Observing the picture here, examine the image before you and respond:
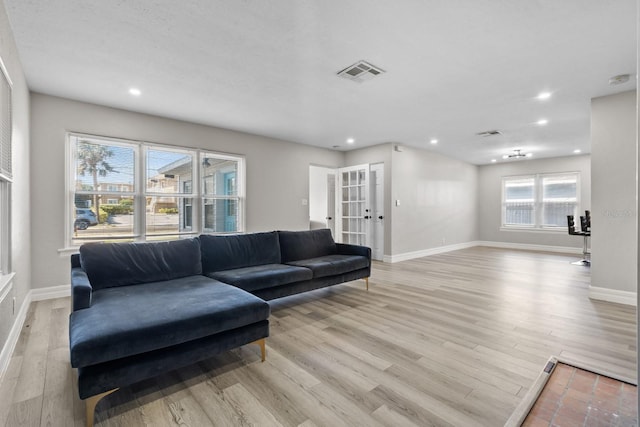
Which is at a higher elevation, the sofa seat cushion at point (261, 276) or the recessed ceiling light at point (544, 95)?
the recessed ceiling light at point (544, 95)

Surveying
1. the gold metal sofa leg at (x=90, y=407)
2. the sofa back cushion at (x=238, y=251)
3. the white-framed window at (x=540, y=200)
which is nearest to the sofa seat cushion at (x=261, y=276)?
the sofa back cushion at (x=238, y=251)

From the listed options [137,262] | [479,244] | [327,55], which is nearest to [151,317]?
[137,262]

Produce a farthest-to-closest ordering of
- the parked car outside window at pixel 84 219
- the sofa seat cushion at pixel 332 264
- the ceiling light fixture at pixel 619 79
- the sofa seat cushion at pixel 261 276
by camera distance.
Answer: the parked car outside window at pixel 84 219 < the sofa seat cushion at pixel 332 264 < the ceiling light fixture at pixel 619 79 < the sofa seat cushion at pixel 261 276

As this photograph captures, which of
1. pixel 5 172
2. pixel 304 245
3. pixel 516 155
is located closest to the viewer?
pixel 5 172

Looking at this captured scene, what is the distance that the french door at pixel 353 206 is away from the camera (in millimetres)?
6766

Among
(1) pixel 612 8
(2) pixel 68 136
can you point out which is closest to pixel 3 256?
(2) pixel 68 136

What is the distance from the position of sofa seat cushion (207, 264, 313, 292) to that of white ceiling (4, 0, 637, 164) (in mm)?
2166

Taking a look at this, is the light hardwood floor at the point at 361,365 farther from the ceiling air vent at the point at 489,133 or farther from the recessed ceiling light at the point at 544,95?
the ceiling air vent at the point at 489,133

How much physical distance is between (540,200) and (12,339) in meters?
10.8

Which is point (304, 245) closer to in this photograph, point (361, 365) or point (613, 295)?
point (361, 365)

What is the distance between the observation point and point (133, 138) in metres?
4.39

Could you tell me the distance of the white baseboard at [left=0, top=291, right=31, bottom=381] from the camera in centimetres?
210

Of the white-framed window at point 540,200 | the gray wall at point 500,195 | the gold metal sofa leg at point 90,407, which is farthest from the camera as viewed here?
the white-framed window at point 540,200

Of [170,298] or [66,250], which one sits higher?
[66,250]
